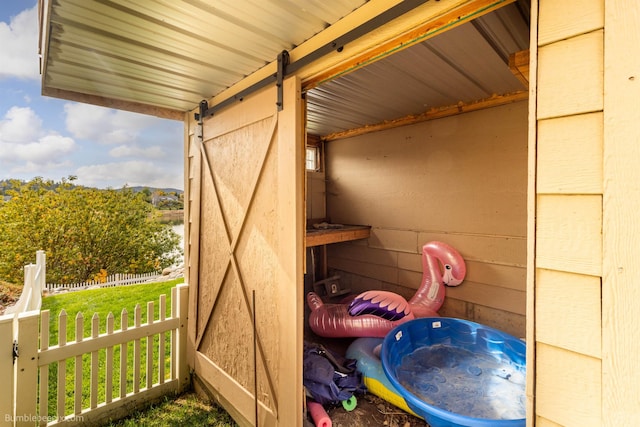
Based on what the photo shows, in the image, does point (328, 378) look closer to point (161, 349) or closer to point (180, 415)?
point (180, 415)

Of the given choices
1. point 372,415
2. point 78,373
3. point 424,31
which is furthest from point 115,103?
point 372,415

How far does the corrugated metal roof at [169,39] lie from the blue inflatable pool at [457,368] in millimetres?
2652

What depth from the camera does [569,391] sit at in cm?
86

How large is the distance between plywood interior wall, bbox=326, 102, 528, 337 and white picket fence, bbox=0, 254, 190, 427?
3.04 m

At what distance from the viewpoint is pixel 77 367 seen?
7.48ft

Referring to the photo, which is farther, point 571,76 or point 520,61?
point 520,61

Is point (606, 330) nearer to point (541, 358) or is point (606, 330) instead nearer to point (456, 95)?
point (541, 358)

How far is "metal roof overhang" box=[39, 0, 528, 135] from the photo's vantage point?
140cm

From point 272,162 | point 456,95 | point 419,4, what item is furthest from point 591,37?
point 456,95

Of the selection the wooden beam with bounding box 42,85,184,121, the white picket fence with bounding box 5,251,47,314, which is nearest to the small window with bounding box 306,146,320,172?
the wooden beam with bounding box 42,85,184,121

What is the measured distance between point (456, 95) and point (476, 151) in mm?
803

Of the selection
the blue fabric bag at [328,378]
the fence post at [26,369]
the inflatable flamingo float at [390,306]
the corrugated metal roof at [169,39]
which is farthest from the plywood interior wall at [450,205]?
the fence post at [26,369]

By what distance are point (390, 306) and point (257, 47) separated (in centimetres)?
300

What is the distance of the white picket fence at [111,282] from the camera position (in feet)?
24.2
